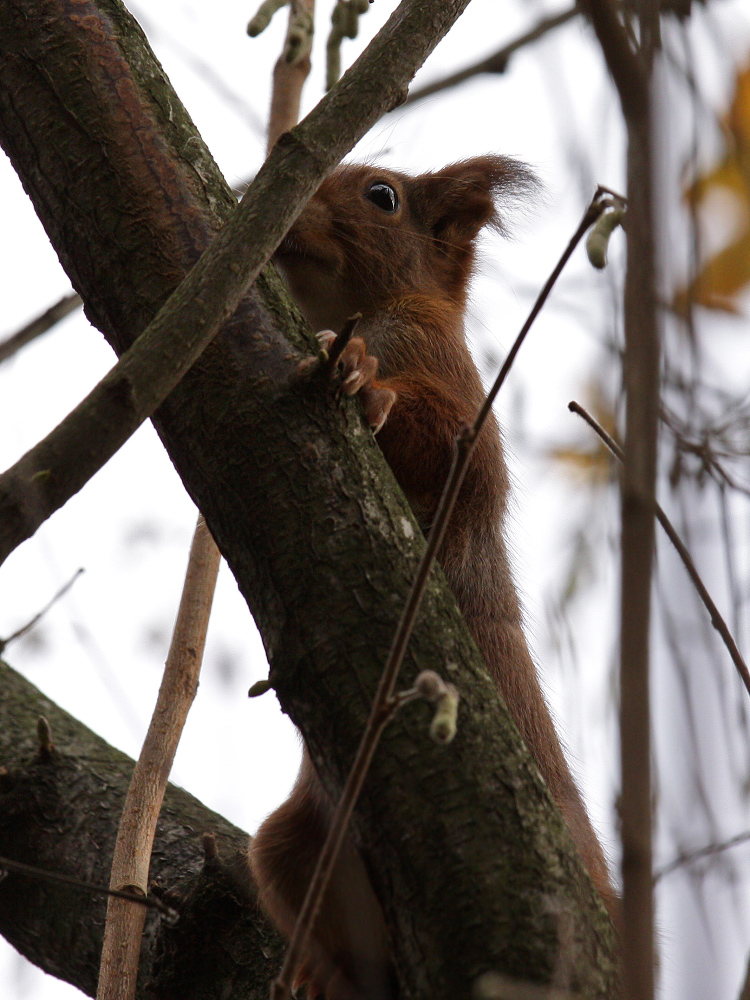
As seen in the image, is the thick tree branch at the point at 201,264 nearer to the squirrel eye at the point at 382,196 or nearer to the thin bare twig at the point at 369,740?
the thin bare twig at the point at 369,740

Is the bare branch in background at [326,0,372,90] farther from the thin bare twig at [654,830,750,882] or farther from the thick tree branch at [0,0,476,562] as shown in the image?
the thin bare twig at [654,830,750,882]

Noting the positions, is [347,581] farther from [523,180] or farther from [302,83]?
[523,180]

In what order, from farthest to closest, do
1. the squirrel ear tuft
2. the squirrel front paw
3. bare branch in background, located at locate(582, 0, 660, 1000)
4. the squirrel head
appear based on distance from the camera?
the squirrel ear tuft < the squirrel head < the squirrel front paw < bare branch in background, located at locate(582, 0, 660, 1000)

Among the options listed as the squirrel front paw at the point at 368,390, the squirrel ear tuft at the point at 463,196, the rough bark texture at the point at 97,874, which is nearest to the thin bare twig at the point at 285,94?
the squirrel ear tuft at the point at 463,196

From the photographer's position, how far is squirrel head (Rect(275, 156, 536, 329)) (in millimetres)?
3480

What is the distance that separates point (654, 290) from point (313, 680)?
1.11 metres

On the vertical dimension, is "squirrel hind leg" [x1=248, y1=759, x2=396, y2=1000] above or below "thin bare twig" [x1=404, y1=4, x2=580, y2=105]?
below

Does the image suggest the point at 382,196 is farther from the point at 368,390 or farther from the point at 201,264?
the point at 201,264

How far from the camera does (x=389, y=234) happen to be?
3729 mm

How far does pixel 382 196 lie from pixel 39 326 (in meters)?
1.52

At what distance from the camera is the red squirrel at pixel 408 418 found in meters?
2.46

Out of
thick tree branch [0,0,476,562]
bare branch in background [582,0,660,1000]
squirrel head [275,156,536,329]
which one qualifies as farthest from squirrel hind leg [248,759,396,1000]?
squirrel head [275,156,536,329]

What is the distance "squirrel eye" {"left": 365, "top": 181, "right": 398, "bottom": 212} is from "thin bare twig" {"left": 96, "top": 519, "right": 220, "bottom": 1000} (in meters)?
1.33

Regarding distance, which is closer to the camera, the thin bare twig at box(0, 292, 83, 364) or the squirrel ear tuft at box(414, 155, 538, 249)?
the thin bare twig at box(0, 292, 83, 364)
